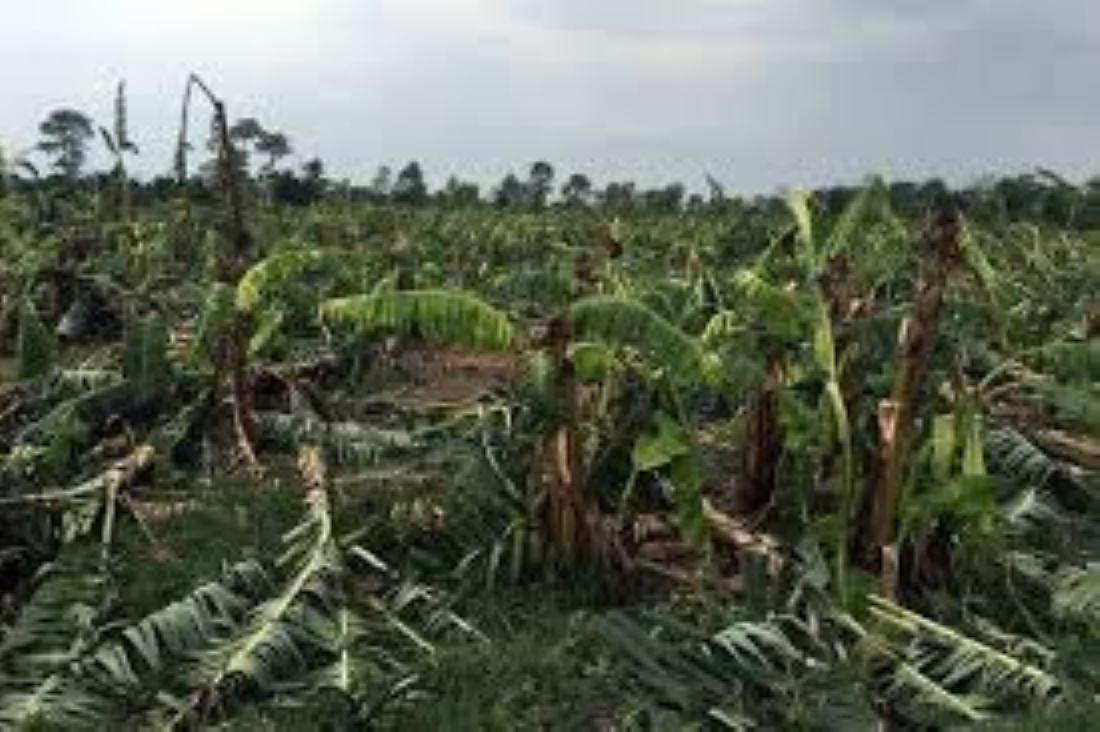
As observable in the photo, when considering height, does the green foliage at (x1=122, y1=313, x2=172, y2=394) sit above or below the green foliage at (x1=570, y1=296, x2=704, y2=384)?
below

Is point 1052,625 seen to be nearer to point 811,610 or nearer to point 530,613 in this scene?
point 811,610

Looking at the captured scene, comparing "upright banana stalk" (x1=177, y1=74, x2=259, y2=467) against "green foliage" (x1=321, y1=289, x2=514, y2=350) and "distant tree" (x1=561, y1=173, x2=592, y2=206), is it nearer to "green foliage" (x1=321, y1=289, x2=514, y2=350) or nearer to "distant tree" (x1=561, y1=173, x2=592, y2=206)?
"green foliage" (x1=321, y1=289, x2=514, y2=350)

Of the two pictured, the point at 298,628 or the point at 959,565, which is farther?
the point at 959,565

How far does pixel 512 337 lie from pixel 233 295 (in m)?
2.66

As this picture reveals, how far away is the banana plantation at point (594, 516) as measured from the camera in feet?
23.1

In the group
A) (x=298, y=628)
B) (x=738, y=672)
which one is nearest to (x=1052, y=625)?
(x=738, y=672)

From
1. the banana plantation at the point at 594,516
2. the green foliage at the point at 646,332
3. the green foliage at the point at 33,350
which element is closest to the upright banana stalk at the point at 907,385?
the banana plantation at the point at 594,516

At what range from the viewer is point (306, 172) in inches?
1495

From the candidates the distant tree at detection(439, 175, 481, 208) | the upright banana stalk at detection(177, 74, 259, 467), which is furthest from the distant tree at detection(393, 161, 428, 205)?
the upright banana stalk at detection(177, 74, 259, 467)

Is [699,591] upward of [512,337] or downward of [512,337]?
downward

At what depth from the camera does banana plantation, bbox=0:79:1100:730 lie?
705cm

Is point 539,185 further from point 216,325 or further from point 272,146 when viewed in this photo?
point 216,325

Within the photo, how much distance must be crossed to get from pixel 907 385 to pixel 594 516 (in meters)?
1.57

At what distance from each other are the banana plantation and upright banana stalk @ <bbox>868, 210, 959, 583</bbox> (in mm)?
13
